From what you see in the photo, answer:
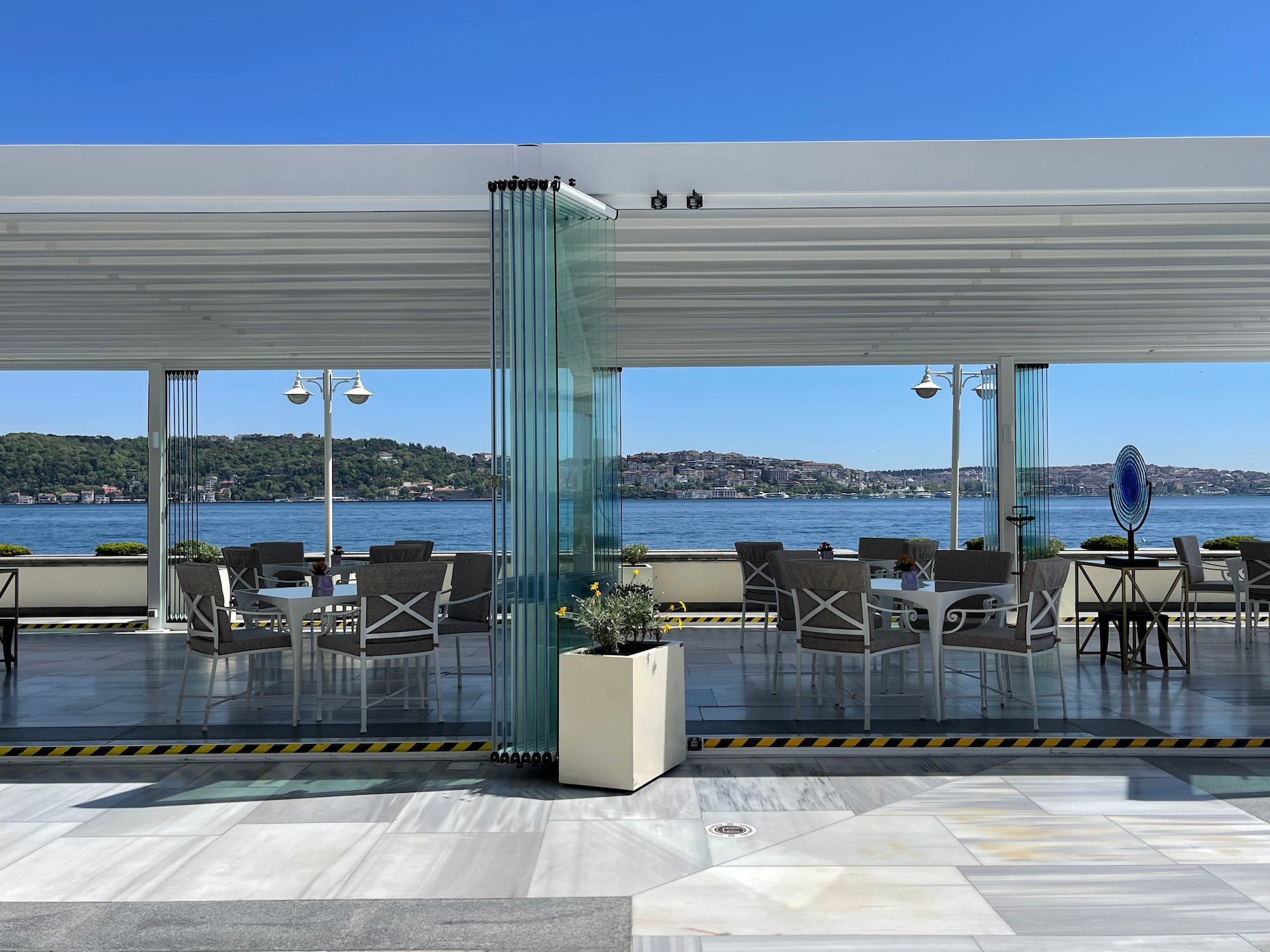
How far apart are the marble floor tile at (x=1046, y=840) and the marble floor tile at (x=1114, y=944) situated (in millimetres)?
631

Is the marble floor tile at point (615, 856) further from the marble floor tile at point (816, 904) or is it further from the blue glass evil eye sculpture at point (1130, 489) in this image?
Answer: the blue glass evil eye sculpture at point (1130, 489)

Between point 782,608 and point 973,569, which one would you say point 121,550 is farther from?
point 973,569

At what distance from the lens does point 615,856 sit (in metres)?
3.74

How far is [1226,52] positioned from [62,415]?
48.5m

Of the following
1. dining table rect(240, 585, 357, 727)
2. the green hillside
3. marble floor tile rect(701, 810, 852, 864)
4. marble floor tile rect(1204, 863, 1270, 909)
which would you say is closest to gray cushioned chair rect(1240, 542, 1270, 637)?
marble floor tile rect(1204, 863, 1270, 909)

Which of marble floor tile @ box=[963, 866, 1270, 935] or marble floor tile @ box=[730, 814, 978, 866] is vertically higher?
marble floor tile @ box=[963, 866, 1270, 935]

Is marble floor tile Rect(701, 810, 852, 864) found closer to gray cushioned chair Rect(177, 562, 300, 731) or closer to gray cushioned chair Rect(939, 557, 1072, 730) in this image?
gray cushioned chair Rect(939, 557, 1072, 730)

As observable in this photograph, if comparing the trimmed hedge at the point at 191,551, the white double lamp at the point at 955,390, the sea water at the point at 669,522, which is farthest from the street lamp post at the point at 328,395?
the sea water at the point at 669,522

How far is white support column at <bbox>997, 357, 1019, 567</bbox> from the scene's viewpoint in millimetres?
10789

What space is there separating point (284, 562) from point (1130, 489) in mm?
6969

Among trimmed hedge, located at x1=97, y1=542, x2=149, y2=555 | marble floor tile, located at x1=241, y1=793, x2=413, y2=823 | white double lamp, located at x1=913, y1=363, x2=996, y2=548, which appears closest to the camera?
marble floor tile, located at x1=241, y1=793, x2=413, y2=823

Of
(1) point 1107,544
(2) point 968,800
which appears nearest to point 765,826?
(2) point 968,800

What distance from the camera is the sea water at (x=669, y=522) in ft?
156

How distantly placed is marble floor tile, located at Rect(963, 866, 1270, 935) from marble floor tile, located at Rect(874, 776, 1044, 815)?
0.65 m
